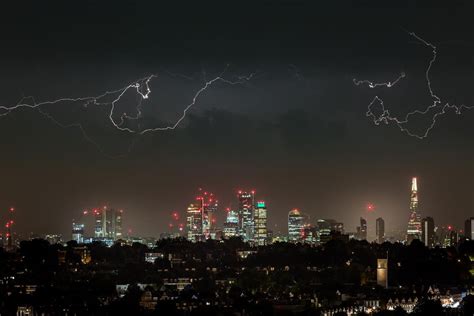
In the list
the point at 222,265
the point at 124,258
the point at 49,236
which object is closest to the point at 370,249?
the point at 222,265

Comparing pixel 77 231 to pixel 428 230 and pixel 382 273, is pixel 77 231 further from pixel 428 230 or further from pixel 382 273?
pixel 382 273

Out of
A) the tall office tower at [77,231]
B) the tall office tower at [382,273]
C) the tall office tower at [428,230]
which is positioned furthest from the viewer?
the tall office tower at [77,231]

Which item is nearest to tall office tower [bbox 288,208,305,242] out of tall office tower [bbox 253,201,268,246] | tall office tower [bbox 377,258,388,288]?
tall office tower [bbox 253,201,268,246]

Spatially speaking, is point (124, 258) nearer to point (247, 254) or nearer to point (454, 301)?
point (247, 254)

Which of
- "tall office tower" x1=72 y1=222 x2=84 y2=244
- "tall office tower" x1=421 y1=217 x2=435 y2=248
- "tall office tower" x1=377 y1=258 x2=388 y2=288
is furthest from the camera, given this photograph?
"tall office tower" x1=72 y1=222 x2=84 y2=244

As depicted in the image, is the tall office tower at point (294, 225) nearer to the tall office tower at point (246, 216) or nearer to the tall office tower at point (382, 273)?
the tall office tower at point (246, 216)

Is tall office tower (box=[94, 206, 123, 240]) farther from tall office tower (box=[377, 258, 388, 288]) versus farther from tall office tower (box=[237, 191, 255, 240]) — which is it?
tall office tower (box=[377, 258, 388, 288])

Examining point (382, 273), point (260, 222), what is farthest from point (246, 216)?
point (382, 273)

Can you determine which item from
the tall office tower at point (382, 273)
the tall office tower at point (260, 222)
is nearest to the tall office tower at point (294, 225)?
the tall office tower at point (260, 222)
